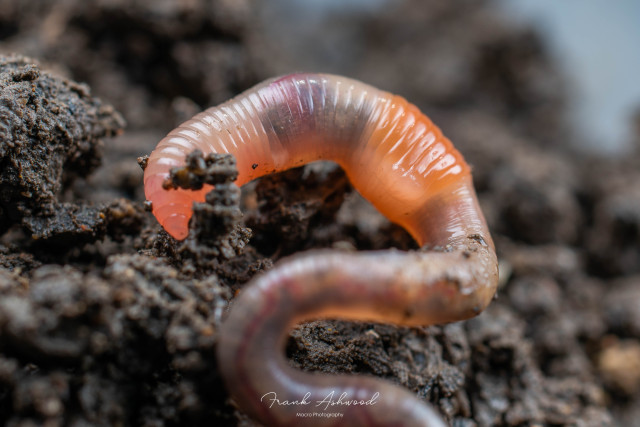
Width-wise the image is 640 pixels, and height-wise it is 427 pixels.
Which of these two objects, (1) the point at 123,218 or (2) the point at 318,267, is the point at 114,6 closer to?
(1) the point at 123,218

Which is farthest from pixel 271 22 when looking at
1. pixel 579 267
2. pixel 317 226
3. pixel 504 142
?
pixel 579 267
